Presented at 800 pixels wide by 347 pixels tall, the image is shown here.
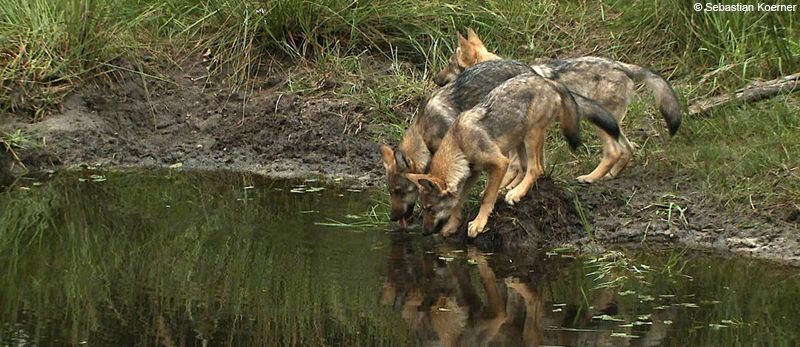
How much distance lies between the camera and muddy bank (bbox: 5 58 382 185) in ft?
43.4

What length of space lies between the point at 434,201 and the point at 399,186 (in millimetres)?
324

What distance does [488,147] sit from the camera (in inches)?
392

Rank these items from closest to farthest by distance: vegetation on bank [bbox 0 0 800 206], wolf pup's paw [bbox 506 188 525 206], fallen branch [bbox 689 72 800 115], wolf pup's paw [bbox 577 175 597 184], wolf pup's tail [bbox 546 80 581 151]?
wolf pup's paw [bbox 506 188 525 206] → wolf pup's tail [bbox 546 80 581 151] → wolf pup's paw [bbox 577 175 597 184] → fallen branch [bbox 689 72 800 115] → vegetation on bank [bbox 0 0 800 206]

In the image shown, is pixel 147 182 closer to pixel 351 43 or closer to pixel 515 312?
pixel 351 43

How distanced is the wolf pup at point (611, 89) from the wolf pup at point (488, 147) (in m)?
0.83

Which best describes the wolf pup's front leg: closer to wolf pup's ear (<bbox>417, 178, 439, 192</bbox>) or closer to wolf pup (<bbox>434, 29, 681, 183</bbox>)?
wolf pup's ear (<bbox>417, 178, 439, 192</bbox>)

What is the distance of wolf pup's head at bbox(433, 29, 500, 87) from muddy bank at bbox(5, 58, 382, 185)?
0.99 m

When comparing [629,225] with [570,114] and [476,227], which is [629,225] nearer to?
[570,114]

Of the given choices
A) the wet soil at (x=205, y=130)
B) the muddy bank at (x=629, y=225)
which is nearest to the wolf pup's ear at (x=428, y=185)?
the muddy bank at (x=629, y=225)

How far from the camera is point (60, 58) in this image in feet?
44.4

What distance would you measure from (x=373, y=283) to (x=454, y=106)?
2.01 meters

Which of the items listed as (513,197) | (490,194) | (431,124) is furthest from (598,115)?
(431,124)

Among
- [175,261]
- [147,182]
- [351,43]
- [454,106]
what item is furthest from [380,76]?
[175,261]

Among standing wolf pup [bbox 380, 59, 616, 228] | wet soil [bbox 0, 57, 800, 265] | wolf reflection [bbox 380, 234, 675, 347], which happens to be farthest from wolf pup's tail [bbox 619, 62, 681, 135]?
wolf reflection [bbox 380, 234, 675, 347]
